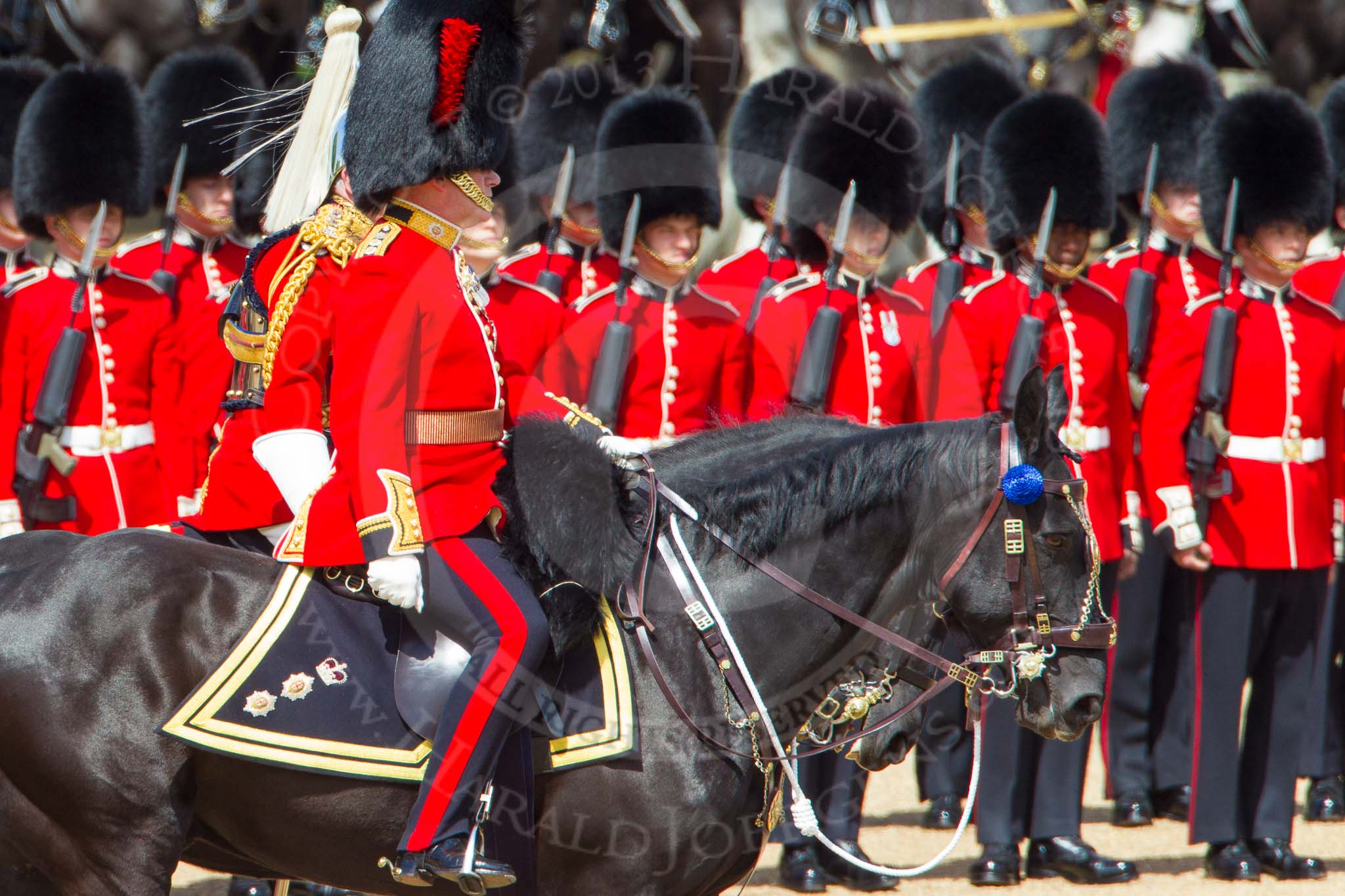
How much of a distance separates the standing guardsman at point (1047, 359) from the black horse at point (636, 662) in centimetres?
180

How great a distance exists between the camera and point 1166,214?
657 cm

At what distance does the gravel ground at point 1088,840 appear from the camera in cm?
499

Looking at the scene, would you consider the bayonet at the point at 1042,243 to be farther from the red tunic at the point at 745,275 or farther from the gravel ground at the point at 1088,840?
the gravel ground at the point at 1088,840

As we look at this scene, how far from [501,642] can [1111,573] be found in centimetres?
288

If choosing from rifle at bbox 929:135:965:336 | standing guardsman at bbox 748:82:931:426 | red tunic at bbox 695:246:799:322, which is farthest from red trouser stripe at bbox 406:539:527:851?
red tunic at bbox 695:246:799:322

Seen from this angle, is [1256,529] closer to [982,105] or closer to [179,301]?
[982,105]

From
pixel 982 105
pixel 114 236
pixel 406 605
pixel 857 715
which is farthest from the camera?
pixel 982 105

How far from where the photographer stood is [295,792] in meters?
2.90

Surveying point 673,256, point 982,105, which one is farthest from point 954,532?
point 982,105

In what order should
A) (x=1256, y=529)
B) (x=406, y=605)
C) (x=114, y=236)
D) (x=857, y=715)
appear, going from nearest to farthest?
(x=406, y=605) → (x=857, y=715) → (x=1256, y=529) → (x=114, y=236)

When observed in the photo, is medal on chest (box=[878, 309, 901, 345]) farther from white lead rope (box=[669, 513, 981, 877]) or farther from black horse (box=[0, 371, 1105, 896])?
white lead rope (box=[669, 513, 981, 877])

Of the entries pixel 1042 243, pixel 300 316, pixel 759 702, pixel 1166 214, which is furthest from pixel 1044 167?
pixel 300 316

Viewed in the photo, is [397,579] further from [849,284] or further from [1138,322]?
[1138,322]

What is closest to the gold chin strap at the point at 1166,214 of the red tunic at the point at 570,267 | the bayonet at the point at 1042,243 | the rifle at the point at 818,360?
the bayonet at the point at 1042,243
